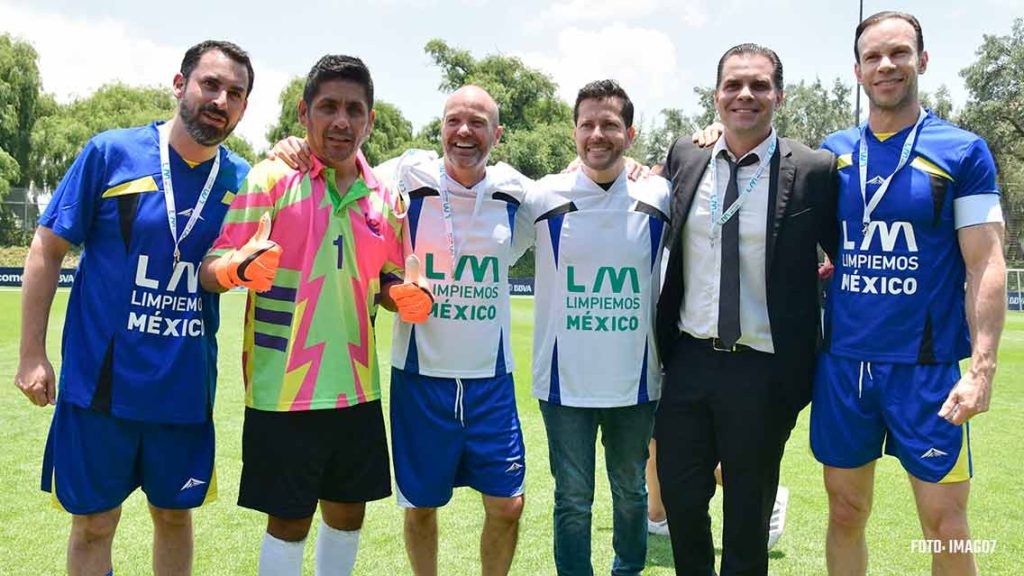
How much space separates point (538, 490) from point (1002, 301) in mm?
3630

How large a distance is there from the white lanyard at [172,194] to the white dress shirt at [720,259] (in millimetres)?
2152

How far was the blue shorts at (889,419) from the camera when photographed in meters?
3.46

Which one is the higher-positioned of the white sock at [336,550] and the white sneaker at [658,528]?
the white sock at [336,550]

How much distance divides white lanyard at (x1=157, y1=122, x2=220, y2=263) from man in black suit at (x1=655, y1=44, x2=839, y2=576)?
2.12 meters

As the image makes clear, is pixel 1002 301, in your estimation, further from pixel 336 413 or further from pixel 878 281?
pixel 336 413

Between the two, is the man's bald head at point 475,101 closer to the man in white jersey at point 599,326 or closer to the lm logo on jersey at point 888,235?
the man in white jersey at point 599,326

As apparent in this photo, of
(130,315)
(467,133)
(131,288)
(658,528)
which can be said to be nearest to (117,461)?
(130,315)

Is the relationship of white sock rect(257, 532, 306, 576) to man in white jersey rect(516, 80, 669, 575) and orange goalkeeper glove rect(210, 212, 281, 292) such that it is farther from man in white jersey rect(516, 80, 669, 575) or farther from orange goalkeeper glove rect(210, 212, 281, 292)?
man in white jersey rect(516, 80, 669, 575)

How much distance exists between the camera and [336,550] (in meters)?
3.59

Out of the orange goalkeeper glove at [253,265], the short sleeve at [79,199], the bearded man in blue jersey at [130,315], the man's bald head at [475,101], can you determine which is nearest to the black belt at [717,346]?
the man's bald head at [475,101]

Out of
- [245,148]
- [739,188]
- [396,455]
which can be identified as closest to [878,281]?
[739,188]

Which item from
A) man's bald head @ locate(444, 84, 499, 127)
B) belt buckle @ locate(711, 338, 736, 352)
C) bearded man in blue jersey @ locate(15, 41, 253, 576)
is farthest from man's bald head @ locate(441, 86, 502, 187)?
belt buckle @ locate(711, 338, 736, 352)

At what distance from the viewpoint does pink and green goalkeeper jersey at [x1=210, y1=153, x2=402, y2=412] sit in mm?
Answer: 3342

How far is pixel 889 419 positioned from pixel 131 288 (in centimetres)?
329
